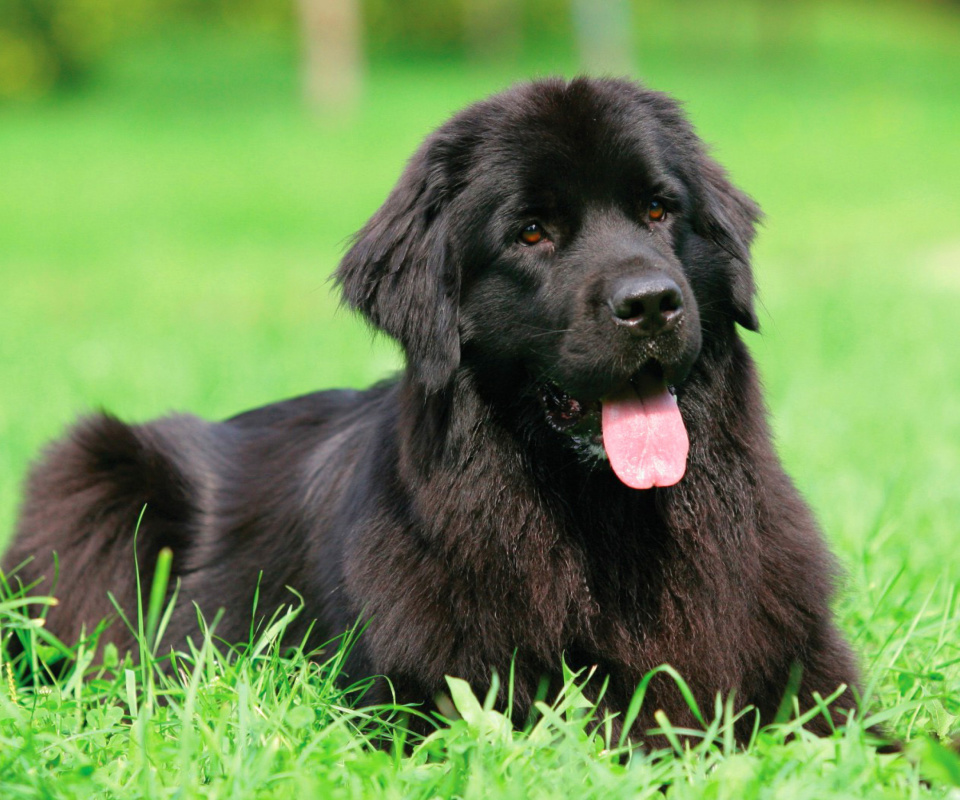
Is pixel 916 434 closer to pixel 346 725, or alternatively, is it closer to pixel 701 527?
pixel 701 527

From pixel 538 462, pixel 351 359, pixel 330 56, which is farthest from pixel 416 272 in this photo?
pixel 330 56

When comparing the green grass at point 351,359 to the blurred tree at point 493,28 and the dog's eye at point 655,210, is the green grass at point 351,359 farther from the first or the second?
the blurred tree at point 493,28

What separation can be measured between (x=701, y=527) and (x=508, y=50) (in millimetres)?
43261

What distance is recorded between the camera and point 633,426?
3.17 metres

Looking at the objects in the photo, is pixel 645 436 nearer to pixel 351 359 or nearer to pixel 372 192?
pixel 351 359

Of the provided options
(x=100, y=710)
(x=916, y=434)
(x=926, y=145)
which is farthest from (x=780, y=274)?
(x=926, y=145)

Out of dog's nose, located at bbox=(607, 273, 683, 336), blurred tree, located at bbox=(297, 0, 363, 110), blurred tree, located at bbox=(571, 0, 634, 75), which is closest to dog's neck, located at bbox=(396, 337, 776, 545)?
dog's nose, located at bbox=(607, 273, 683, 336)

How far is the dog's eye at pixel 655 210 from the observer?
3414 mm

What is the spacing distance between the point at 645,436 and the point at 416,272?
2.58 feet

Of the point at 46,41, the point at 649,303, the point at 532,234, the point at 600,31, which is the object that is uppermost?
the point at 46,41

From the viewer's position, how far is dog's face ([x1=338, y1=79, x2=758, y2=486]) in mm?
3158

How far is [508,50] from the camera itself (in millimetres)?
44469

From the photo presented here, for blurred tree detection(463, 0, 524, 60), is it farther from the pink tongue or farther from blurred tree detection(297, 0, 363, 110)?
the pink tongue

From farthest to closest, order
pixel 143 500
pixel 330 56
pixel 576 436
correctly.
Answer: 1. pixel 330 56
2. pixel 143 500
3. pixel 576 436
